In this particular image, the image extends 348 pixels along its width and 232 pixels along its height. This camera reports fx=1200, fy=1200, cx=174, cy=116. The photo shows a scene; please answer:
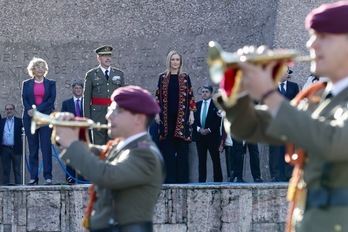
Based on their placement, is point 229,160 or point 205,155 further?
point 205,155

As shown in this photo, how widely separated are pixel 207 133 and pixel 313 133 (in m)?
10.3

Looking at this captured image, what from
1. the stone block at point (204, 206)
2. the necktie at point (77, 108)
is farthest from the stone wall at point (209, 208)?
the necktie at point (77, 108)

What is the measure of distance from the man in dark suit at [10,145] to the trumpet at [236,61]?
11422 mm

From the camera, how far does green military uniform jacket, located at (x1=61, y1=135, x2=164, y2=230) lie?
665 centimetres

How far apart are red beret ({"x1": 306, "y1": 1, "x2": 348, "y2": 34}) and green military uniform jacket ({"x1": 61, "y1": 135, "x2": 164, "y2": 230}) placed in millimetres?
1836

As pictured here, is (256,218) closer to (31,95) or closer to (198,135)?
(198,135)

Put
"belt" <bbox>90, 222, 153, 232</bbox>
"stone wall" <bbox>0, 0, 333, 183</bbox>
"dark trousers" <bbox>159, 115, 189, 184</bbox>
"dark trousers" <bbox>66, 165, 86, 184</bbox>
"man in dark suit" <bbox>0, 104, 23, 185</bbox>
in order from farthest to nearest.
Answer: "stone wall" <bbox>0, 0, 333, 183</bbox>, "man in dark suit" <bbox>0, 104, 23, 185</bbox>, "dark trousers" <bbox>66, 165, 86, 184</bbox>, "dark trousers" <bbox>159, 115, 189, 184</bbox>, "belt" <bbox>90, 222, 153, 232</bbox>

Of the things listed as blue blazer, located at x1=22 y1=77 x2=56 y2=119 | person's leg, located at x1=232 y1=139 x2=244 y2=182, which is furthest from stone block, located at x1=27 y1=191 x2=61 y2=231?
person's leg, located at x1=232 y1=139 x2=244 y2=182

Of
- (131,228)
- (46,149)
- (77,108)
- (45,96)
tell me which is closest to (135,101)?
(131,228)

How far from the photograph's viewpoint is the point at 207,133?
15227 millimetres

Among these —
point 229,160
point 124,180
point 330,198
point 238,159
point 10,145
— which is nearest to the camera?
point 330,198

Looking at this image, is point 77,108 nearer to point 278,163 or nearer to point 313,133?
point 278,163

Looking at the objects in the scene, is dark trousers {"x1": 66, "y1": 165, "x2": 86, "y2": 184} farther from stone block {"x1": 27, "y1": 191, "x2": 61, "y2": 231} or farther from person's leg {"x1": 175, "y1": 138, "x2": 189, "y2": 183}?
stone block {"x1": 27, "y1": 191, "x2": 61, "y2": 231}

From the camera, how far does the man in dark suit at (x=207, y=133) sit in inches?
599
